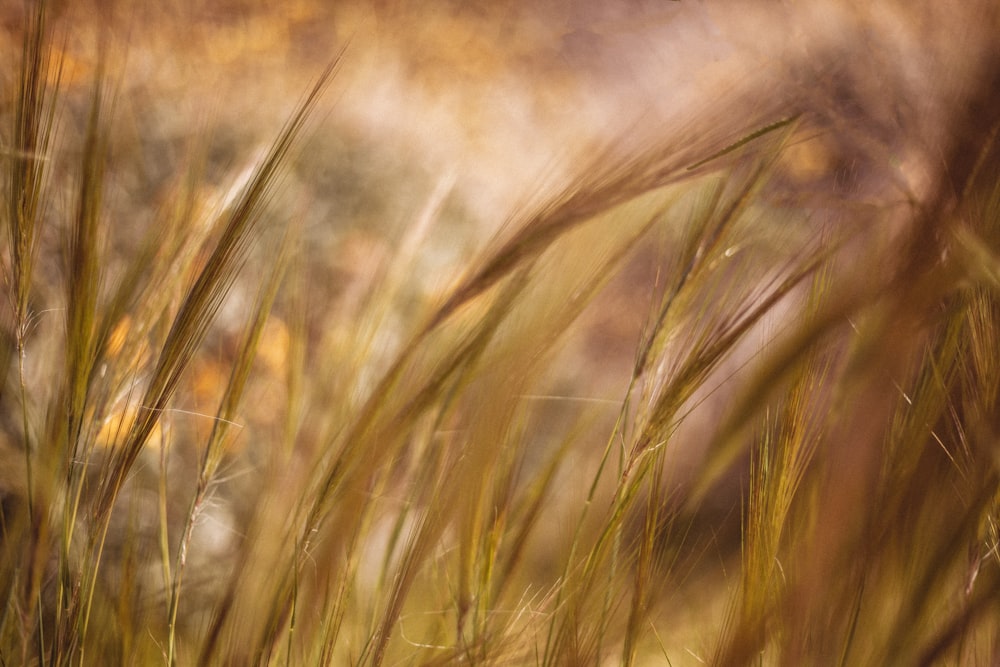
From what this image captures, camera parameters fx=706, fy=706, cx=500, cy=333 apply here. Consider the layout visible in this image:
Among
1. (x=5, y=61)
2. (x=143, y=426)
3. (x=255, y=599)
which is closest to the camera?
(x=143, y=426)

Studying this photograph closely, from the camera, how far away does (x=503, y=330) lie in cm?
49

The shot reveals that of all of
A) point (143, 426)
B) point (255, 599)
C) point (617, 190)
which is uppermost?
point (617, 190)

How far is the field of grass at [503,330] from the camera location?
0.40m

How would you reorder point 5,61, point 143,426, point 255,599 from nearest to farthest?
point 143,426, point 255,599, point 5,61

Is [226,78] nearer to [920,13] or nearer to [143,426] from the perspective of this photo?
[143,426]

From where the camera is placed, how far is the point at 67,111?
0.65 meters

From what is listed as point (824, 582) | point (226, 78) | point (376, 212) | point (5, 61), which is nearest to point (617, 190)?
point (824, 582)

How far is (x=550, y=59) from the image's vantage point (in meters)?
0.69

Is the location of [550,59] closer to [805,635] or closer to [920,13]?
[920,13]

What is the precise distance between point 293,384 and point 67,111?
0.36 meters

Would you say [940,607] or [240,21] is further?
[240,21]

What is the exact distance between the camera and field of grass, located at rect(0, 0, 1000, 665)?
400mm

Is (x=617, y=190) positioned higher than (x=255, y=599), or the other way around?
(x=617, y=190)

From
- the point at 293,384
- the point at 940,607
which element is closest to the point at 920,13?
the point at 940,607
